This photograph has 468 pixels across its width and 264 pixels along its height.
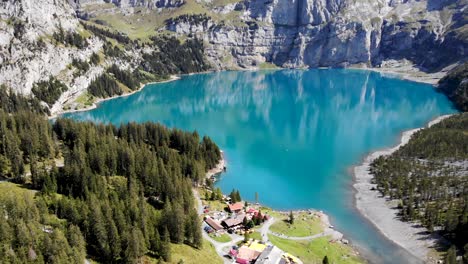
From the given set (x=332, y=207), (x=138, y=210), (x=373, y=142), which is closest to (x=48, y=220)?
(x=138, y=210)

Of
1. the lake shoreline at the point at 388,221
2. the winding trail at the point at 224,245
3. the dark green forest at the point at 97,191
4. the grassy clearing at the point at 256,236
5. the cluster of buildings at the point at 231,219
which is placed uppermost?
the dark green forest at the point at 97,191

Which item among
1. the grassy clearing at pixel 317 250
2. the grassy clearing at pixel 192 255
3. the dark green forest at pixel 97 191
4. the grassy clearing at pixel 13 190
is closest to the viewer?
the dark green forest at pixel 97 191

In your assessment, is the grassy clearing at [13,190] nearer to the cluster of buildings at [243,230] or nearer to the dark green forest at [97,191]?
the dark green forest at [97,191]

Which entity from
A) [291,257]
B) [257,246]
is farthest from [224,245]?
[291,257]

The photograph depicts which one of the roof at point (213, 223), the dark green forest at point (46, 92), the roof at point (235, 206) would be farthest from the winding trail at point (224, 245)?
the dark green forest at point (46, 92)

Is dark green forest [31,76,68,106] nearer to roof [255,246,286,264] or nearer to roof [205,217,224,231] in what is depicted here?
roof [205,217,224,231]

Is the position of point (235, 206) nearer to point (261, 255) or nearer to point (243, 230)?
point (243, 230)

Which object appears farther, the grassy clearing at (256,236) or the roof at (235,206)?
the roof at (235,206)

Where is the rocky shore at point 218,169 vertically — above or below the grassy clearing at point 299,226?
above
